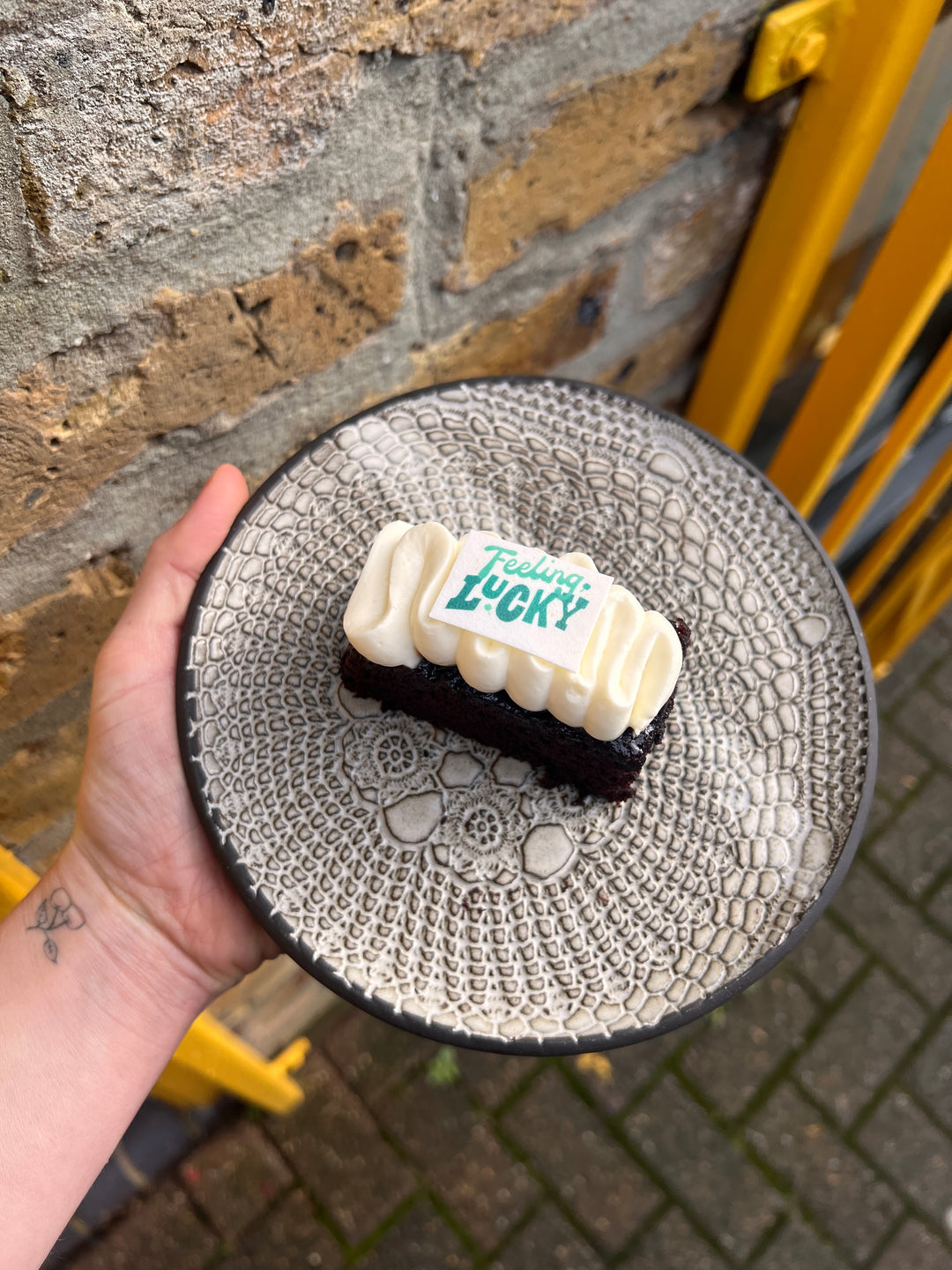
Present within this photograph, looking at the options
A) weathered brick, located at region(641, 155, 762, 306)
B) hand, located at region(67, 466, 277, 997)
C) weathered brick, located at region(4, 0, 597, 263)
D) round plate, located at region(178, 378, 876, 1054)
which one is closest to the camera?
weathered brick, located at region(4, 0, 597, 263)

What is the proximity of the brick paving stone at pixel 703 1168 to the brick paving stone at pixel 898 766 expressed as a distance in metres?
0.99

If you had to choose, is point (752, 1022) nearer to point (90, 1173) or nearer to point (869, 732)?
point (869, 732)

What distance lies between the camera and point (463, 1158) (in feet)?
6.60

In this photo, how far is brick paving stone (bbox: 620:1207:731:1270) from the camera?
75.1 inches

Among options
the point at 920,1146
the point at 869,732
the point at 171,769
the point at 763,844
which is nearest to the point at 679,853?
the point at 763,844

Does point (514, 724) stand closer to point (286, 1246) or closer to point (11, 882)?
point (11, 882)

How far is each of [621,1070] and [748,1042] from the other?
31 cm

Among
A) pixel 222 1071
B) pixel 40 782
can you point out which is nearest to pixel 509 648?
pixel 40 782

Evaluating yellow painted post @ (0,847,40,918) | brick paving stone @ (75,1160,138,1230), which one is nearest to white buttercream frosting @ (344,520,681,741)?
yellow painted post @ (0,847,40,918)

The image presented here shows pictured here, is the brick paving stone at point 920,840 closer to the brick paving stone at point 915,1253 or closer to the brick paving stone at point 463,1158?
the brick paving stone at point 915,1253

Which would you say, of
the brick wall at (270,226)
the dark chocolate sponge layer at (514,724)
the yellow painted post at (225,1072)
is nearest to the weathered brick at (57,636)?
the brick wall at (270,226)

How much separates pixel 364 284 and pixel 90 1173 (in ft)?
3.79

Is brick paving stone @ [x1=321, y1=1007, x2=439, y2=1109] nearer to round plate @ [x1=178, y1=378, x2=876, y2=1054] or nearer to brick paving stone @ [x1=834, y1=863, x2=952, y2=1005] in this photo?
brick paving stone @ [x1=834, y1=863, x2=952, y2=1005]

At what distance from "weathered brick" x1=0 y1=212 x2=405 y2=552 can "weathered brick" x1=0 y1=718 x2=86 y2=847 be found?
367 mm
